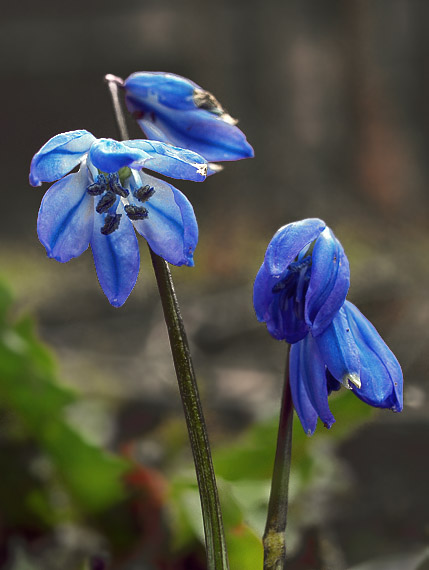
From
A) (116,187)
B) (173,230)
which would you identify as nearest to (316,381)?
(173,230)

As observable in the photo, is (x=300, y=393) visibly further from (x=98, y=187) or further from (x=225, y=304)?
(x=225, y=304)

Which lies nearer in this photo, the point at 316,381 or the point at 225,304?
the point at 316,381

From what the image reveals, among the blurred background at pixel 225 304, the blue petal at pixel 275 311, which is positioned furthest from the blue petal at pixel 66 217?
the blurred background at pixel 225 304

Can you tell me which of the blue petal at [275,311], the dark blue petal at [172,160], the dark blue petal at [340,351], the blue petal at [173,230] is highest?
the dark blue petal at [172,160]

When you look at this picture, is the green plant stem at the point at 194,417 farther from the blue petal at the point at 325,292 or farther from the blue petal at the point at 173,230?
the blue petal at the point at 325,292

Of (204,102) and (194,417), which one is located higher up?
(204,102)

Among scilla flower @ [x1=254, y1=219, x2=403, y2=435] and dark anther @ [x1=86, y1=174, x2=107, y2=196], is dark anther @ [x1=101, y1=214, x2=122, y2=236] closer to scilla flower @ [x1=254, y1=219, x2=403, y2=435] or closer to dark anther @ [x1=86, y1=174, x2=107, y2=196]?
dark anther @ [x1=86, y1=174, x2=107, y2=196]

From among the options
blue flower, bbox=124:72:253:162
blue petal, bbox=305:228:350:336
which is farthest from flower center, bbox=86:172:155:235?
blue petal, bbox=305:228:350:336
